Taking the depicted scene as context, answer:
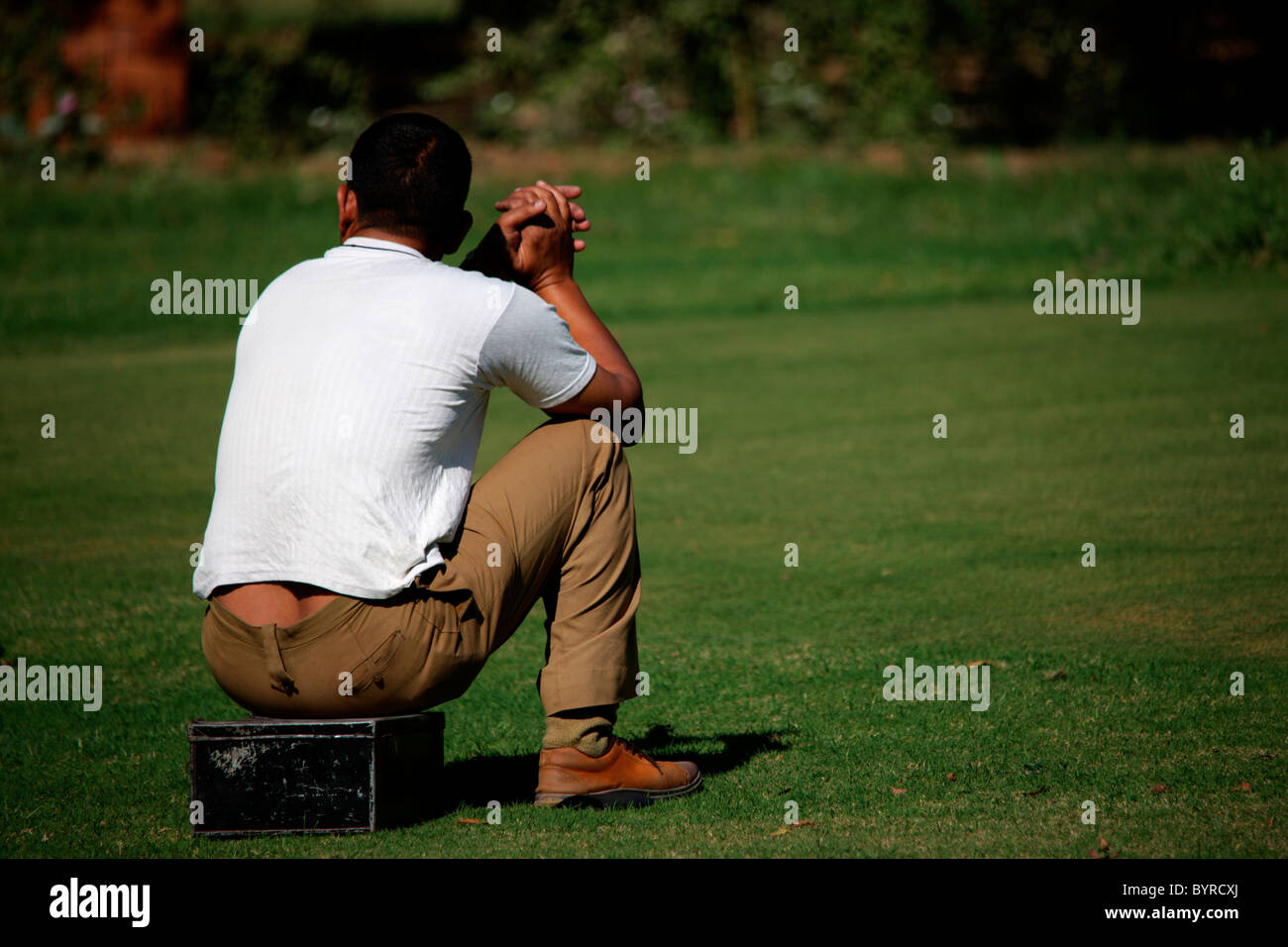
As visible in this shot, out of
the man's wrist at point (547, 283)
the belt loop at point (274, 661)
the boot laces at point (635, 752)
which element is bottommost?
the boot laces at point (635, 752)

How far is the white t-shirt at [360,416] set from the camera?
373 centimetres

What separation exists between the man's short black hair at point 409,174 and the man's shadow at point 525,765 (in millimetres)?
1580

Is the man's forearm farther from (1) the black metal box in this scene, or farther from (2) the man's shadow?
(2) the man's shadow

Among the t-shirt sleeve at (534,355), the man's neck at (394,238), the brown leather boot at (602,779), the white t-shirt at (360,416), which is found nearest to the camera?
the white t-shirt at (360,416)

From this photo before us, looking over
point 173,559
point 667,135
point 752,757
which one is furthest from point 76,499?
point 667,135

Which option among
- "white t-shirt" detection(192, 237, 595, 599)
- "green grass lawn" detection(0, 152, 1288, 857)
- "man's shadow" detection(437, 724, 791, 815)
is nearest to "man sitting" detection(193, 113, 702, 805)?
"white t-shirt" detection(192, 237, 595, 599)

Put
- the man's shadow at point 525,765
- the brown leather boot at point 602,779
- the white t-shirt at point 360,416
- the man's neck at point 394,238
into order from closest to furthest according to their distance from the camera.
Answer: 1. the white t-shirt at point 360,416
2. the man's neck at point 394,238
3. the brown leather boot at point 602,779
4. the man's shadow at point 525,765

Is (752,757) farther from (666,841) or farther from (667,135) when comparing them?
(667,135)

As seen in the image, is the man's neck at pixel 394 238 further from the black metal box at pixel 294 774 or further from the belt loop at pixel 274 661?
the black metal box at pixel 294 774

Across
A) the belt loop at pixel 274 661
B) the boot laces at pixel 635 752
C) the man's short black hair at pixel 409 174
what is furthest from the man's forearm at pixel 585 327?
the belt loop at pixel 274 661

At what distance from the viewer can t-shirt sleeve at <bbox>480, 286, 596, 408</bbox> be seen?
3.84 metres

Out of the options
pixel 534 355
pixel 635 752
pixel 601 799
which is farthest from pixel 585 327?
pixel 601 799

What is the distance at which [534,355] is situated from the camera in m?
3.89
